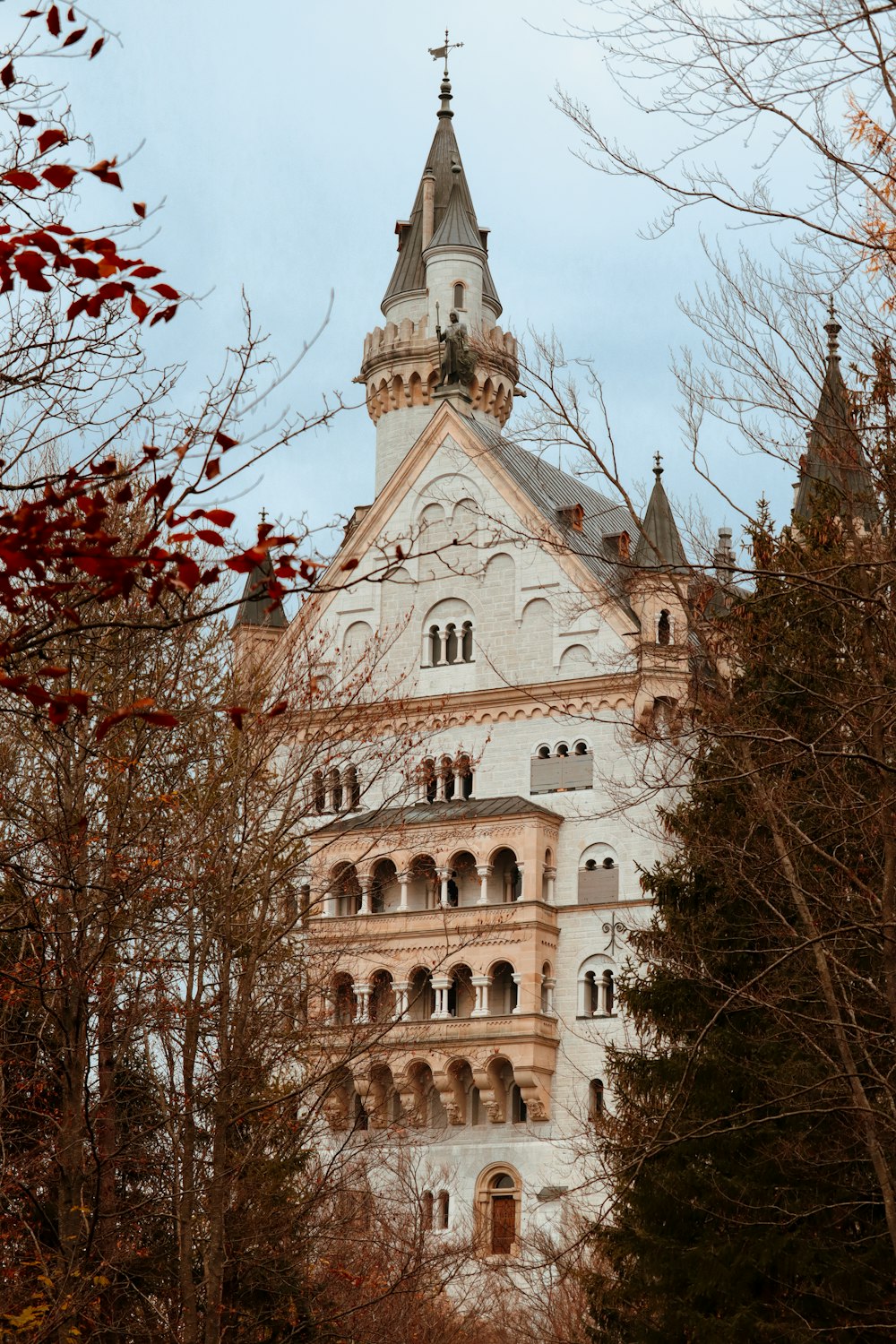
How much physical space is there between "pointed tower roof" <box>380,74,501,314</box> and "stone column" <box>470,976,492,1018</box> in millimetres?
24082

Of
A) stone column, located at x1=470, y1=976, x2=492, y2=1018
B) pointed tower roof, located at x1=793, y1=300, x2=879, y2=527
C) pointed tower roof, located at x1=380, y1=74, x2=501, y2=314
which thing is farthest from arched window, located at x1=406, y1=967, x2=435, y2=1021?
pointed tower roof, located at x1=793, y1=300, x2=879, y2=527

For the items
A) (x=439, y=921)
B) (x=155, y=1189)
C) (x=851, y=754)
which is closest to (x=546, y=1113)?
(x=439, y=921)

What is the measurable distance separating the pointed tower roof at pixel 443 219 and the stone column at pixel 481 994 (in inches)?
948

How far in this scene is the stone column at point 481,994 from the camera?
158 ft

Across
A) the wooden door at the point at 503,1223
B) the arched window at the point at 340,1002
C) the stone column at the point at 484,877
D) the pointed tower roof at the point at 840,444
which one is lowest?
the wooden door at the point at 503,1223

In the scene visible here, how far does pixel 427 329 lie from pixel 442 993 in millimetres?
22347

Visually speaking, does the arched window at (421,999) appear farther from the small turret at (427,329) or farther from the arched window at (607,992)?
the small turret at (427,329)

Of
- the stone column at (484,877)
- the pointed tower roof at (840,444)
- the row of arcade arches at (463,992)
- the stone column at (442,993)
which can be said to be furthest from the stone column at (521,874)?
the pointed tower roof at (840,444)

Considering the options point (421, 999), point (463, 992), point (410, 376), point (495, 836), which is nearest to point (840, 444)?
point (495, 836)

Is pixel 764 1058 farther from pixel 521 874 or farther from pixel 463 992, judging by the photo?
pixel 463 992

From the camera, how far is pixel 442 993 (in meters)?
48.9

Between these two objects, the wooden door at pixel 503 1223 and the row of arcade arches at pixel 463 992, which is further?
the row of arcade arches at pixel 463 992

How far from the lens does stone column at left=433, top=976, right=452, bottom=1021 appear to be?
4834 cm

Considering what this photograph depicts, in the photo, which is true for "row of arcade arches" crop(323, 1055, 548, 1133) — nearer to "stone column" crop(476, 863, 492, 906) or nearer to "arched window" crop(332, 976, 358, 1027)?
"stone column" crop(476, 863, 492, 906)
